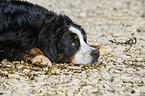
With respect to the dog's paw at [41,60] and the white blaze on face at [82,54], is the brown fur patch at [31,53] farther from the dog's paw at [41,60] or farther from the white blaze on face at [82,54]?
the white blaze on face at [82,54]

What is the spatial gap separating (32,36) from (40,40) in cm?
15

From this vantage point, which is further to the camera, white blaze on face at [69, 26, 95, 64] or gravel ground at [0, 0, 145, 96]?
white blaze on face at [69, 26, 95, 64]

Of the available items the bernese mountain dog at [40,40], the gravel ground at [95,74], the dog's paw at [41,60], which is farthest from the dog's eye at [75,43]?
the dog's paw at [41,60]

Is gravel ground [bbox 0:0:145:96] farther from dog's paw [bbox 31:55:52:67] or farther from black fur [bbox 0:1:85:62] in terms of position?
black fur [bbox 0:1:85:62]

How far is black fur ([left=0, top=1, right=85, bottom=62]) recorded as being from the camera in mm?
3156

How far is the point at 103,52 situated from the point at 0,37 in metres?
1.82

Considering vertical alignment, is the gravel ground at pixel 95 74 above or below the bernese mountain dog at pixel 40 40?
below

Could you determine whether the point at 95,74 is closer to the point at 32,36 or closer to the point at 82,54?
the point at 82,54

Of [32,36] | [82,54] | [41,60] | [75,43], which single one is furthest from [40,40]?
[82,54]

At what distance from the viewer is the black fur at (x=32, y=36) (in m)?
3.16

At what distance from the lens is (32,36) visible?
3.27m

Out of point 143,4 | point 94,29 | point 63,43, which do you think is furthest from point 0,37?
point 143,4

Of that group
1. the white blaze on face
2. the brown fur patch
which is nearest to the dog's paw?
the brown fur patch

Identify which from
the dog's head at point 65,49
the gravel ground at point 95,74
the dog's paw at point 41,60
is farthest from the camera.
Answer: the dog's head at point 65,49
